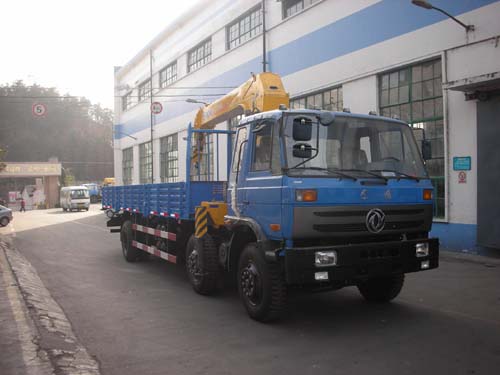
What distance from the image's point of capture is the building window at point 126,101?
3646 cm

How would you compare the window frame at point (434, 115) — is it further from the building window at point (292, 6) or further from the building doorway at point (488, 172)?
the building window at point (292, 6)

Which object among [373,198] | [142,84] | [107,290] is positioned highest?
[142,84]

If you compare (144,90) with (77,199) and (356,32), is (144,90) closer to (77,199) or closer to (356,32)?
(77,199)

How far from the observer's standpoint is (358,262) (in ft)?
16.9

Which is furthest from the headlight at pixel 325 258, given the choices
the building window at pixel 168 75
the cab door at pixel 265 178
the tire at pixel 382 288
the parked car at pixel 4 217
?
the building window at pixel 168 75

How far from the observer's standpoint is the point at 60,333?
530 cm

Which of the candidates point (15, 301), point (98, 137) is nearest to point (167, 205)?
point (15, 301)

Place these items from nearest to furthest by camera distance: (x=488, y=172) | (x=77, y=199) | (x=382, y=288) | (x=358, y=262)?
(x=358, y=262) → (x=382, y=288) → (x=488, y=172) → (x=77, y=199)

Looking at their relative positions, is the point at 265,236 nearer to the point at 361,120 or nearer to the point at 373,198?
the point at 373,198

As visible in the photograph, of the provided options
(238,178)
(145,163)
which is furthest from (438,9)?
(145,163)

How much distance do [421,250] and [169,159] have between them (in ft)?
76.0

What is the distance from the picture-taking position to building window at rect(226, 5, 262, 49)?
19.7 m

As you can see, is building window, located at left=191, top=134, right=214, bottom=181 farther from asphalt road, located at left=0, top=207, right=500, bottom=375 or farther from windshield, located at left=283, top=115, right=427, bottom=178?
windshield, located at left=283, top=115, right=427, bottom=178

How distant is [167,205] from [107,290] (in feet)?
5.77
